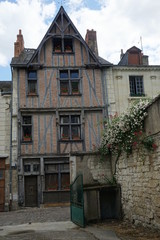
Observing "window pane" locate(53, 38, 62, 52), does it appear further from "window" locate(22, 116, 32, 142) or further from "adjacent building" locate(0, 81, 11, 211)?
"window" locate(22, 116, 32, 142)

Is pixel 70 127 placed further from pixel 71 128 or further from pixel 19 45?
pixel 19 45

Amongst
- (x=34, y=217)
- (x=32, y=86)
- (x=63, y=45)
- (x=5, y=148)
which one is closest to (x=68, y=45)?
(x=63, y=45)

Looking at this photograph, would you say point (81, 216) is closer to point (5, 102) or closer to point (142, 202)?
point (142, 202)

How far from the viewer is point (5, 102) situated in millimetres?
14438

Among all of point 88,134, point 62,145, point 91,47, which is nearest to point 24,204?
point 62,145

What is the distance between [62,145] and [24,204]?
347cm

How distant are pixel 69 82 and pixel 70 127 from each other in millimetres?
2577

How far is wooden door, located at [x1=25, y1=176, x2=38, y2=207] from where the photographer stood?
521 inches

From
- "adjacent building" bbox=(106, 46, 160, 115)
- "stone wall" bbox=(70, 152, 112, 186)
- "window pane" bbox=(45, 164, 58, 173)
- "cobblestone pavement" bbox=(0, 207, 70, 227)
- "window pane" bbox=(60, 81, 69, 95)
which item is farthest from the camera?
"adjacent building" bbox=(106, 46, 160, 115)

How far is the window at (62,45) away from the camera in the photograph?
1530 centimetres

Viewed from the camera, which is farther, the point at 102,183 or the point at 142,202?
the point at 102,183

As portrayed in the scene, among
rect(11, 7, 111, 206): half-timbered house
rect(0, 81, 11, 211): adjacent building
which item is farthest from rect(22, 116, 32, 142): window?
rect(0, 81, 11, 211): adjacent building

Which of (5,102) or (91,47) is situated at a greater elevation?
(91,47)

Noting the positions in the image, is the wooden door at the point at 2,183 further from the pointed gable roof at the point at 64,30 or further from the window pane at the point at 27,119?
the pointed gable roof at the point at 64,30
